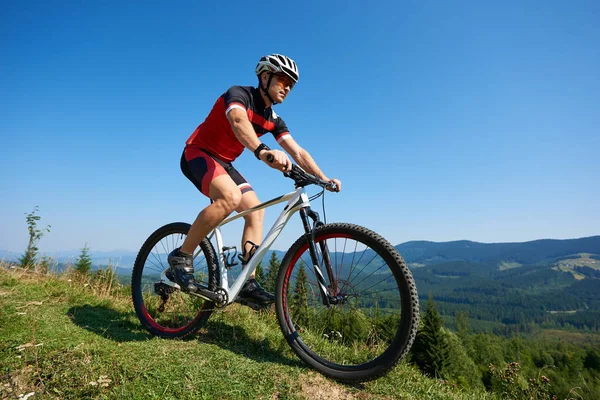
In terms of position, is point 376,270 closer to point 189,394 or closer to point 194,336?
point 189,394

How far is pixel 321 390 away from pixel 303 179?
2.07 m

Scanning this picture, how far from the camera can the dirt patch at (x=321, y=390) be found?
2.91m

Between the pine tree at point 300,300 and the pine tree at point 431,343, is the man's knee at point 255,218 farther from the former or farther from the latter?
the pine tree at point 431,343

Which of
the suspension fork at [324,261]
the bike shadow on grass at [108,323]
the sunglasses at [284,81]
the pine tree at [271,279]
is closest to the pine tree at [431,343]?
the pine tree at [271,279]

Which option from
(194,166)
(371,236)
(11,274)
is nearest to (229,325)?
(194,166)

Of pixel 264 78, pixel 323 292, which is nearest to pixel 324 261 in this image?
pixel 323 292

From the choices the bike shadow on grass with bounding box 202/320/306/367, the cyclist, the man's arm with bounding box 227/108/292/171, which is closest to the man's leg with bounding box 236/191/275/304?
the cyclist

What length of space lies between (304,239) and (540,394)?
3.89m

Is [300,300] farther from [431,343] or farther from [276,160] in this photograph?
[431,343]

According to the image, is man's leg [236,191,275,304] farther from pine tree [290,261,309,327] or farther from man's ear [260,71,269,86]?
man's ear [260,71,269,86]

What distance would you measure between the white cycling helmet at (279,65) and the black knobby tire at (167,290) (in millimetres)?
2314

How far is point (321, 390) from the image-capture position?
2984 mm

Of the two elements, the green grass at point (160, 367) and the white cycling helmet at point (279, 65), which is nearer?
the green grass at point (160, 367)

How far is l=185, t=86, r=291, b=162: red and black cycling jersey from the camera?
4.16 meters
